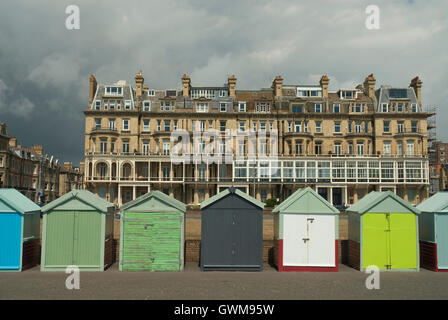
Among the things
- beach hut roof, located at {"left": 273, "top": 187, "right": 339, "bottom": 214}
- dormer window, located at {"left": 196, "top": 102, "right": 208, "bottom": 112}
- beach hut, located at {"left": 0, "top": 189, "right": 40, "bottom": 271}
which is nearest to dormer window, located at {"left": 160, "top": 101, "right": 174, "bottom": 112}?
dormer window, located at {"left": 196, "top": 102, "right": 208, "bottom": 112}

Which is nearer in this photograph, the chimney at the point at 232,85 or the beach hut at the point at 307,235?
the beach hut at the point at 307,235

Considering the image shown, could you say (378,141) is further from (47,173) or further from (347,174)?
(47,173)

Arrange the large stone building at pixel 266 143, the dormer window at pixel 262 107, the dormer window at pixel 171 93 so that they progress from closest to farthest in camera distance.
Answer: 1. the large stone building at pixel 266 143
2. the dormer window at pixel 262 107
3. the dormer window at pixel 171 93

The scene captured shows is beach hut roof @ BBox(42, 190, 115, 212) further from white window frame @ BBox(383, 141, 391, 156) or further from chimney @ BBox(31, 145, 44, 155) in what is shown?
chimney @ BBox(31, 145, 44, 155)

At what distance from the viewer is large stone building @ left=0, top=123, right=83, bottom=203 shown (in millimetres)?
76562

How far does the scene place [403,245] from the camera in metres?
16.0

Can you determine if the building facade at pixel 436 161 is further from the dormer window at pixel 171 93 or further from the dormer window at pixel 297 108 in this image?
the dormer window at pixel 171 93

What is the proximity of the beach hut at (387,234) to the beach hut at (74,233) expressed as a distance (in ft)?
32.8

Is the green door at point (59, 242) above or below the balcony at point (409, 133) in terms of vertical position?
below

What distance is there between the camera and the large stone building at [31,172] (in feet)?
251

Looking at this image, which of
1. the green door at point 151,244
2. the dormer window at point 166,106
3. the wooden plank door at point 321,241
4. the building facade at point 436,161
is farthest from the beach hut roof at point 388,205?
the building facade at point 436,161

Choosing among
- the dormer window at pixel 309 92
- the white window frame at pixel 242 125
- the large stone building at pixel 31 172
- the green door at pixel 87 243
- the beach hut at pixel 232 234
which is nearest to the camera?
the green door at pixel 87 243

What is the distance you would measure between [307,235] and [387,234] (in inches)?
121

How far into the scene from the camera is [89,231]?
51.7 ft
